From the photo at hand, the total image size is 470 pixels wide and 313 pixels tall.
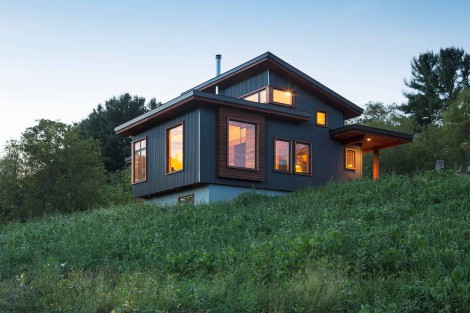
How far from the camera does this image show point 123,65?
2711 centimetres

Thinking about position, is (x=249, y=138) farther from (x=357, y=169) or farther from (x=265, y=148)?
(x=357, y=169)

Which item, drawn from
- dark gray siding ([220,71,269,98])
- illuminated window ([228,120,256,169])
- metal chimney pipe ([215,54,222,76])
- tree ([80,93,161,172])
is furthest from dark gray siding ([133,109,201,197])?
tree ([80,93,161,172])

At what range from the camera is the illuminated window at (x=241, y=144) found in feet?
74.6

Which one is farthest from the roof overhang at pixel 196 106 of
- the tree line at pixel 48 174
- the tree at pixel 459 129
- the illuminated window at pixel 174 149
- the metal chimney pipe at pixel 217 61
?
the tree at pixel 459 129

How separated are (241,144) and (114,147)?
3249cm

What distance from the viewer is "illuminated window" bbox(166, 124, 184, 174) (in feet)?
76.4

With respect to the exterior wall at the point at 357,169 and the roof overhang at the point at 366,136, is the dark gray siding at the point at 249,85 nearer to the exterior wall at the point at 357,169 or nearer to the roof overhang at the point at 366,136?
the roof overhang at the point at 366,136

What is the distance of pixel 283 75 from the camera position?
86.8ft

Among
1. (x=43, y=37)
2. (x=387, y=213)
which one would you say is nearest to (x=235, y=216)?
(x=387, y=213)

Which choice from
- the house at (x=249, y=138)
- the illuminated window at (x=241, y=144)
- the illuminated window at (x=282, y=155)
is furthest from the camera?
the illuminated window at (x=282, y=155)

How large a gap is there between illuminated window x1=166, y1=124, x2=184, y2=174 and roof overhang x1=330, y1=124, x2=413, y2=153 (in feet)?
24.7

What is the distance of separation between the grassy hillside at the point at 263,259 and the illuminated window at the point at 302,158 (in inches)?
289

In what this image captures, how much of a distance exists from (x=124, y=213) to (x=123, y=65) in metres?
9.96

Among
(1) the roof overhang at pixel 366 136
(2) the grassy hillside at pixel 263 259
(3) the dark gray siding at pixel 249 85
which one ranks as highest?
(3) the dark gray siding at pixel 249 85
